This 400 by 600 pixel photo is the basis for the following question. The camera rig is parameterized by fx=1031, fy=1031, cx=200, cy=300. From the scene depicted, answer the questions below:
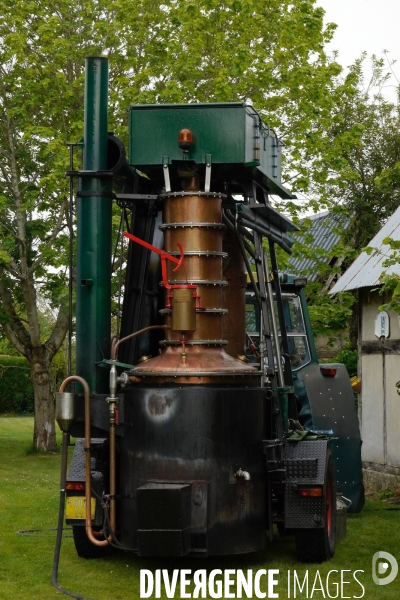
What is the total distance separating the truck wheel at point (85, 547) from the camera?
336 inches

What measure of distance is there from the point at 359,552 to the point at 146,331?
2.77 metres

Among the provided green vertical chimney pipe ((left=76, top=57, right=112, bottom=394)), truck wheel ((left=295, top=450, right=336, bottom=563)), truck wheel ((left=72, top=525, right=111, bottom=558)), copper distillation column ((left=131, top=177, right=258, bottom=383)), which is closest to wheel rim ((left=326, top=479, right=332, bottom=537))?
truck wheel ((left=295, top=450, right=336, bottom=563))

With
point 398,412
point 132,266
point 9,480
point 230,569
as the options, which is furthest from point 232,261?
point 9,480

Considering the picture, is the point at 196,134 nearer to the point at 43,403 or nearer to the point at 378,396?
the point at 378,396

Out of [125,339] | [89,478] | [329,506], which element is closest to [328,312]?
[329,506]

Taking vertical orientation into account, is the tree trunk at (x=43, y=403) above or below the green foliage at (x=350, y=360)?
below

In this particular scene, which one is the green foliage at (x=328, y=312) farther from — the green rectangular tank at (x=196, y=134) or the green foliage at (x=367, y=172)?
the green rectangular tank at (x=196, y=134)

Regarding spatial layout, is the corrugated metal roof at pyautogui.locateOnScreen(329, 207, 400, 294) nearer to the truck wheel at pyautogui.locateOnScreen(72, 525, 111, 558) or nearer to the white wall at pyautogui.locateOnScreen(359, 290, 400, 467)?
the white wall at pyautogui.locateOnScreen(359, 290, 400, 467)

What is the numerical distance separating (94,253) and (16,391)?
3306 centimetres

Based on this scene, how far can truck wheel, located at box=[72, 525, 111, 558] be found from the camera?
855 centimetres

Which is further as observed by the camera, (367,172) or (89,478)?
(367,172)

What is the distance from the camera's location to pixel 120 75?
70.4ft

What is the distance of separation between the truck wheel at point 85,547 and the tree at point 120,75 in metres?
11.8

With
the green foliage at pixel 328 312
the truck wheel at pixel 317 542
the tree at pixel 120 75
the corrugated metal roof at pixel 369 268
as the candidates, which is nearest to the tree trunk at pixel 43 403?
the tree at pixel 120 75
